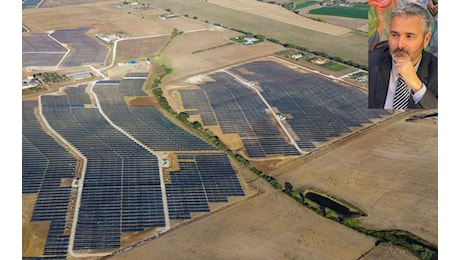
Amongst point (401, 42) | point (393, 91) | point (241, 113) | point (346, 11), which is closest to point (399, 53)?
point (401, 42)

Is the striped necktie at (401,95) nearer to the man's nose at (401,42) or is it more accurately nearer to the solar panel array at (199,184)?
the man's nose at (401,42)

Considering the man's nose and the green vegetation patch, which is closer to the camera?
the man's nose

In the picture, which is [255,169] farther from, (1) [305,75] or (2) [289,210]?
(1) [305,75]

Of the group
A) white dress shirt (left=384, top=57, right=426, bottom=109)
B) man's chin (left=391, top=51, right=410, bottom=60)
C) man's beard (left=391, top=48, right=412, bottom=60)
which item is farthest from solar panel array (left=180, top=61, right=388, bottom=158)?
man's beard (left=391, top=48, right=412, bottom=60)

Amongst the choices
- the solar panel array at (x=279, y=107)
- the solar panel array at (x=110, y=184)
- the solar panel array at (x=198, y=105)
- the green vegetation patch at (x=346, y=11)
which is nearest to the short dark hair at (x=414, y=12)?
the solar panel array at (x=279, y=107)

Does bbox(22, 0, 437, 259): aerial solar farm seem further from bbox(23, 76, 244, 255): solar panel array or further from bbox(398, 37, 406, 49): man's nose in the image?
bbox(398, 37, 406, 49): man's nose

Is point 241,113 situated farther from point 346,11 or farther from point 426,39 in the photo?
point 346,11
